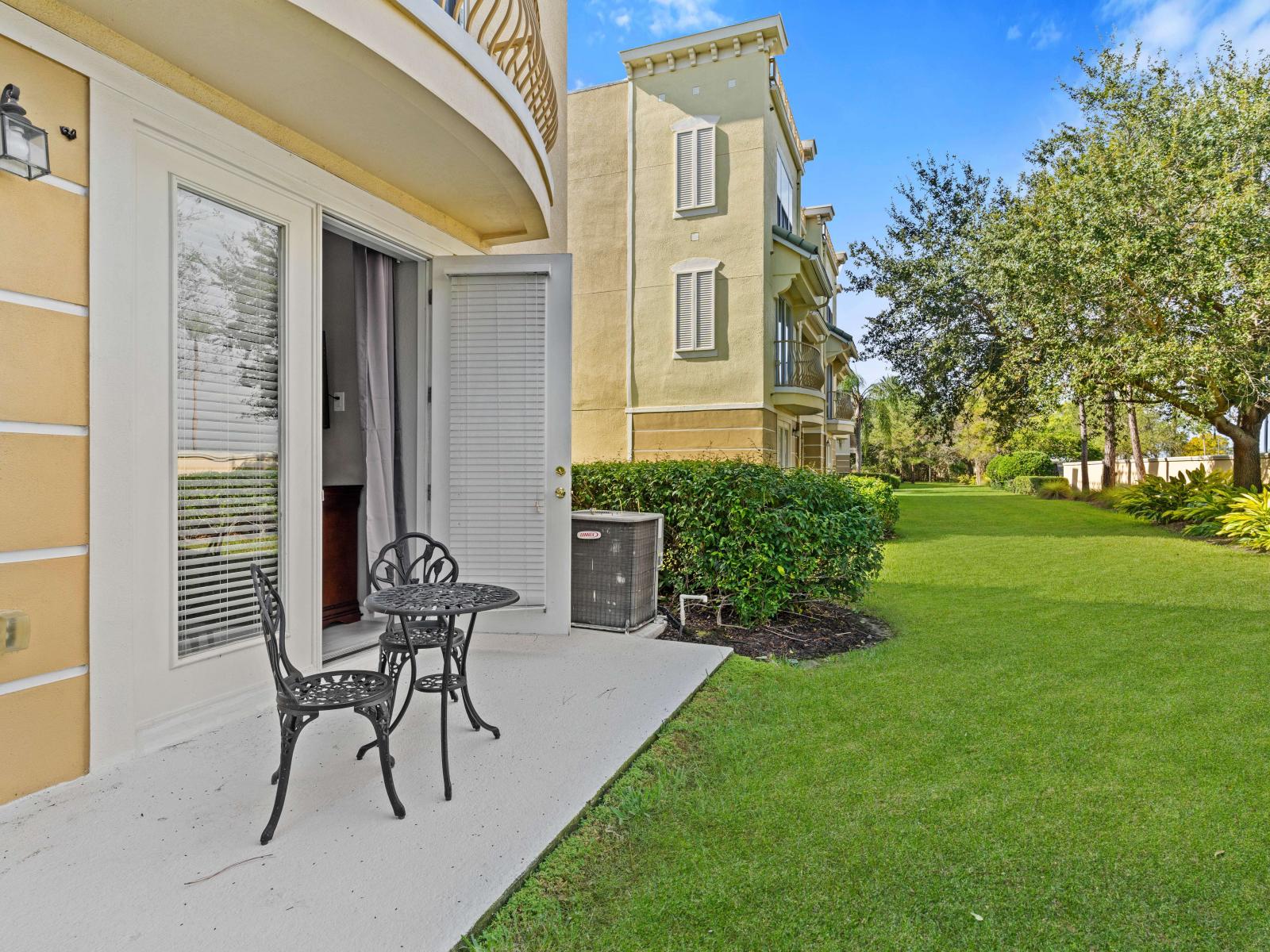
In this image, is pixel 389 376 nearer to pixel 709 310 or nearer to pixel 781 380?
pixel 709 310

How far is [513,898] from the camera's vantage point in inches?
80.8

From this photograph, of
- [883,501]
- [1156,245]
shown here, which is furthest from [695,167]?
[1156,245]

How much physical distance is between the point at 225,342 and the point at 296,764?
2042 millimetres

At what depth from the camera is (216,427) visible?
10.9ft

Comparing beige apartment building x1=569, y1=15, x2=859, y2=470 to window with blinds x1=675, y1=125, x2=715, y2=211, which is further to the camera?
window with blinds x1=675, y1=125, x2=715, y2=211

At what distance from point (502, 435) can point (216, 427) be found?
1.91m

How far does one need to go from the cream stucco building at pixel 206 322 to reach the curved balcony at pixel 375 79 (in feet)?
0.04

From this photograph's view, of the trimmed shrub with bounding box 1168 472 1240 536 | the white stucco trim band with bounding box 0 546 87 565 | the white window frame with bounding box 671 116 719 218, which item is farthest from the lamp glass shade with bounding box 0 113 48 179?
the trimmed shrub with bounding box 1168 472 1240 536

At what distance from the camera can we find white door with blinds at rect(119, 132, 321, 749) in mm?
2928

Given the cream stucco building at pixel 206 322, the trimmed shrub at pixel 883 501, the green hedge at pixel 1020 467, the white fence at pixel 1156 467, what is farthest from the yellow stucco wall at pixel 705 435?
the green hedge at pixel 1020 467

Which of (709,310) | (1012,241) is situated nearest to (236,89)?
(709,310)

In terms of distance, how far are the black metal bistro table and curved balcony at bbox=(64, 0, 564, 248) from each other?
2.25m

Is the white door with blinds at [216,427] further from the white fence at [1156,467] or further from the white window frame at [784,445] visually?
the white fence at [1156,467]

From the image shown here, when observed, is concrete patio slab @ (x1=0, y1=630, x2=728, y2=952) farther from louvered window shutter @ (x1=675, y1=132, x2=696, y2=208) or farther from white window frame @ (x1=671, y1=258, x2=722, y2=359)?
louvered window shutter @ (x1=675, y1=132, x2=696, y2=208)
